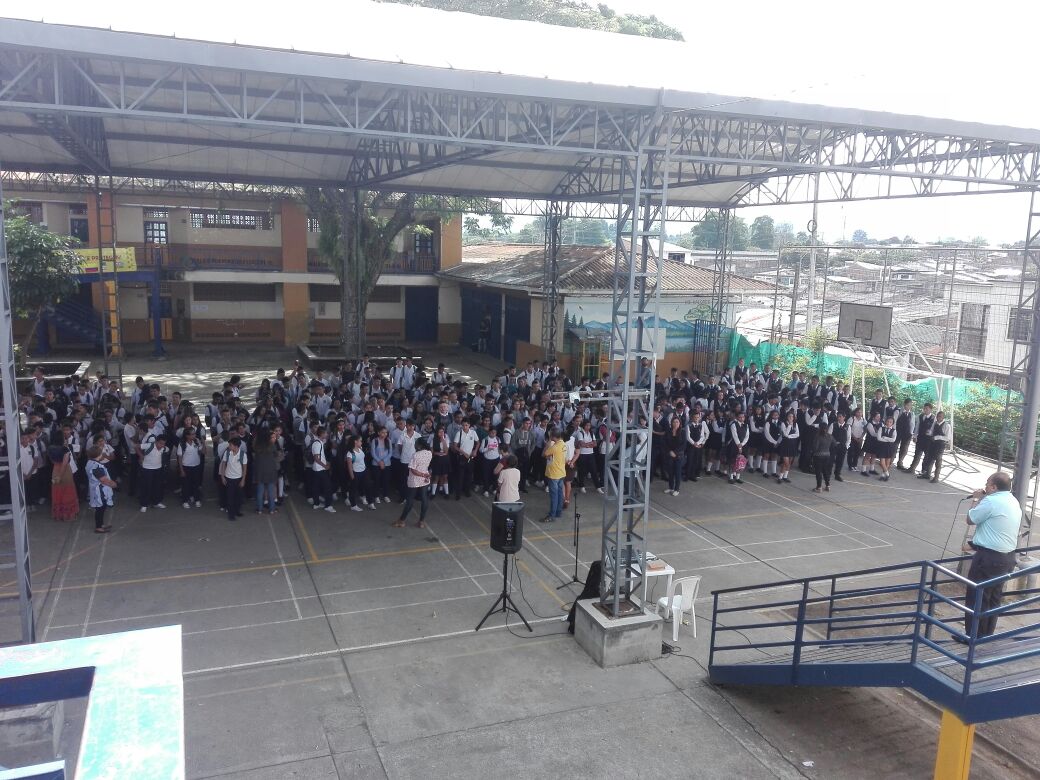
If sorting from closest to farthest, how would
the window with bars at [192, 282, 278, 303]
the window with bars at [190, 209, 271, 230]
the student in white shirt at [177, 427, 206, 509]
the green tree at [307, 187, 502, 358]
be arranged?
the student in white shirt at [177, 427, 206, 509] → the green tree at [307, 187, 502, 358] → the window with bars at [190, 209, 271, 230] → the window with bars at [192, 282, 278, 303]

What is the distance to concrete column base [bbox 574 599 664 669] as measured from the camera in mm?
8273

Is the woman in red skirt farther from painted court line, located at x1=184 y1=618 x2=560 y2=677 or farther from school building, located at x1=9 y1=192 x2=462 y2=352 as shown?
school building, located at x1=9 y1=192 x2=462 y2=352

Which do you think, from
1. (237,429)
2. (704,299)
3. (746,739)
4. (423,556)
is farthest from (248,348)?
(746,739)

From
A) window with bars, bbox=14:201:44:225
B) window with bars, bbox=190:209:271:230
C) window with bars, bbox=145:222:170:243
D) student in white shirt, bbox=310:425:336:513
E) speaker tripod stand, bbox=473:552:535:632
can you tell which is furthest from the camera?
window with bars, bbox=190:209:271:230

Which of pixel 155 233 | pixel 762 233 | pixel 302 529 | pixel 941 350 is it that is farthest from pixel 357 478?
pixel 762 233

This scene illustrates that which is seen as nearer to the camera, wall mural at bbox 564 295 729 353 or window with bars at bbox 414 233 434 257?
wall mural at bbox 564 295 729 353

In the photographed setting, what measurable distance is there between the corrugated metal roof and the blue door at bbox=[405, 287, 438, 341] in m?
2.11

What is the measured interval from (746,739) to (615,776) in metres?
1.41

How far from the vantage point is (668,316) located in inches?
1025

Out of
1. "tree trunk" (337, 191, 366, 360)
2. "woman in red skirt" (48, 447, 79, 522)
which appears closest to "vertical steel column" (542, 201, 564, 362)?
"tree trunk" (337, 191, 366, 360)

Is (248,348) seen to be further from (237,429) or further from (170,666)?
(170,666)

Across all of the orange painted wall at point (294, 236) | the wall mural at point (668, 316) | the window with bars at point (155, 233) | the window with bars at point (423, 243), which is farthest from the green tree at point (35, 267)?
the wall mural at point (668, 316)

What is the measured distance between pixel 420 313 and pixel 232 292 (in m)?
7.74

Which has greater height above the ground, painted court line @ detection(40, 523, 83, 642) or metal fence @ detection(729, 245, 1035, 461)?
metal fence @ detection(729, 245, 1035, 461)
